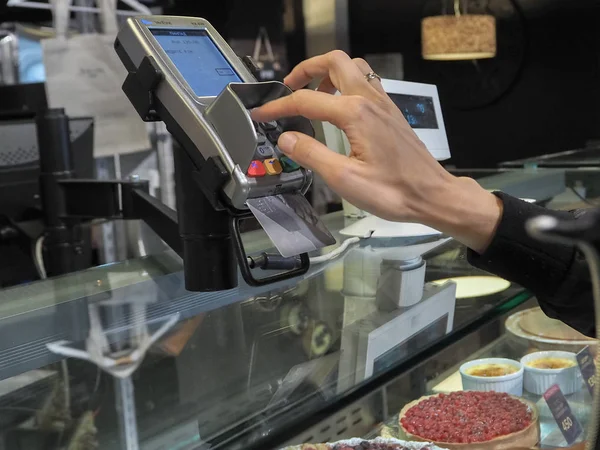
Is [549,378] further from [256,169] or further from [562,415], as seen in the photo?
[256,169]

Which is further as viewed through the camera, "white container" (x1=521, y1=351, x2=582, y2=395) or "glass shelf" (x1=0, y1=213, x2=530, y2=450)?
"white container" (x1=521, y1=351, x2=582, y2=395)

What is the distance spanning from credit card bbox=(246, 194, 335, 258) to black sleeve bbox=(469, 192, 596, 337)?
161 millimetres

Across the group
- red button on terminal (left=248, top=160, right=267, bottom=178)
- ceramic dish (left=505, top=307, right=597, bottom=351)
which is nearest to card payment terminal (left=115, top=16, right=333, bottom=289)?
red button on terminal (left=248, top=160, right=267, bottom=178)

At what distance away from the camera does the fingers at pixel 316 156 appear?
0.59 metres

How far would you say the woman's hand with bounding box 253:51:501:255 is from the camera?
Answer: 0.59 m

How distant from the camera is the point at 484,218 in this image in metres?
0.67

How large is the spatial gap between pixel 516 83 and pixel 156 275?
5026 millimetres

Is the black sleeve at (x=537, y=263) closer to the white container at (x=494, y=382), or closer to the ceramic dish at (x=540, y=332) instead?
the white container at (x=494, y=382)

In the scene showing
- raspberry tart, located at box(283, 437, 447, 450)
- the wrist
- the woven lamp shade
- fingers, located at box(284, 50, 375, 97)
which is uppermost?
the woven lamp shade

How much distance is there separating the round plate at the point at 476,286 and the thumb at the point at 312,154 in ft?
2.55

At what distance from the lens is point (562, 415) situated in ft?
4.13

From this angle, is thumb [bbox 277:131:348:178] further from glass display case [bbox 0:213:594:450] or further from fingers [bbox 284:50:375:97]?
glass display case [bbox 0:213:594:450]

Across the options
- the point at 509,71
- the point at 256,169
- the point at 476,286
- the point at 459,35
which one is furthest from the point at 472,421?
the point at 509,71

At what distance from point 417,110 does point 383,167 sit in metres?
0.97
